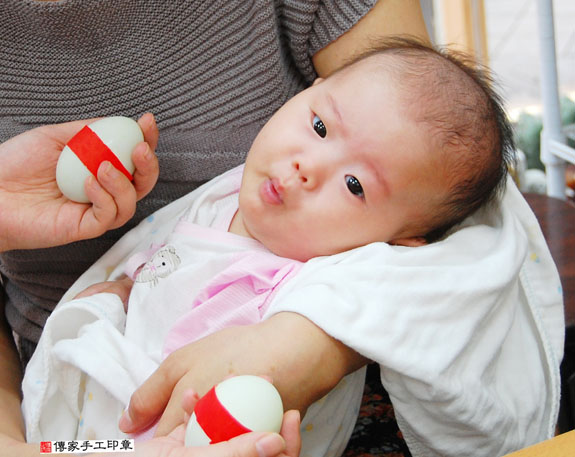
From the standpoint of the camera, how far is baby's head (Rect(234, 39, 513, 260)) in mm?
826

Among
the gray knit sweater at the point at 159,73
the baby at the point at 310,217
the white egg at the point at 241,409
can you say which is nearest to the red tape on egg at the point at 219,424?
the white egg at the point at 241,409

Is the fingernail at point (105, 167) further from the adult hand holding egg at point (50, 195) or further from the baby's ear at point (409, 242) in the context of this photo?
the baby's ear at point (409, 242)

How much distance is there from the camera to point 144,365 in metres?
0.80

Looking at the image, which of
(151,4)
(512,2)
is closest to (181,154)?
(151,4)

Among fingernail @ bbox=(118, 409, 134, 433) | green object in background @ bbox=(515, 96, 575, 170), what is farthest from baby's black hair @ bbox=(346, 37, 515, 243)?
green object in background @ bbox=(515, 96, 575, 170)

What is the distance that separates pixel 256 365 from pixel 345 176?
11.1 inches

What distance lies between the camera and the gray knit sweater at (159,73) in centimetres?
95

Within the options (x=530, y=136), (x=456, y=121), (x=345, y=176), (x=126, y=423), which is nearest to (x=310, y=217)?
(x=345, y=176)

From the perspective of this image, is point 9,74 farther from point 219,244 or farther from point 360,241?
point 360,241

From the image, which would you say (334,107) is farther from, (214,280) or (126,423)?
(126,423)

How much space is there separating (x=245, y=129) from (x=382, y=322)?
44cm

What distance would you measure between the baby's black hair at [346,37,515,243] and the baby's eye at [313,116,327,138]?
0.34 ft

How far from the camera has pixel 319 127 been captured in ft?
2.83

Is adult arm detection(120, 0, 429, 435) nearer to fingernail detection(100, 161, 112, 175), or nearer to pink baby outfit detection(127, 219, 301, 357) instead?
pink baby outfit detection(127, 219, 301, 357)
